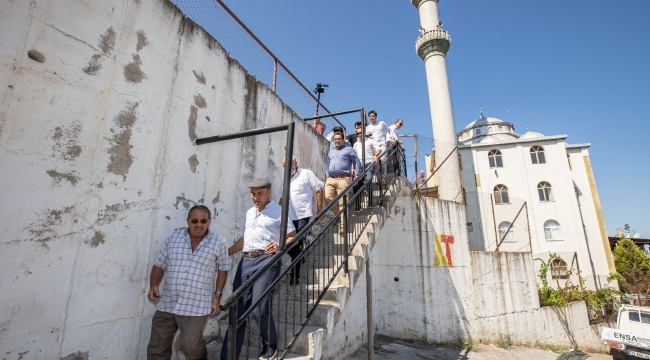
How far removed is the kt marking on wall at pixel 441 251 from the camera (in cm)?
809

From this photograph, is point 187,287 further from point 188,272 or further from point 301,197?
point 301,197

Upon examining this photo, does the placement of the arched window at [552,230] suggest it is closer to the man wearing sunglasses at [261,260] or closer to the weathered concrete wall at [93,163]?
the man wearing sunglasses at [261,260]

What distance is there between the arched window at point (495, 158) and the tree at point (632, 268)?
10.1m

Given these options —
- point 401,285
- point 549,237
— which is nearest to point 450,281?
point 401,285

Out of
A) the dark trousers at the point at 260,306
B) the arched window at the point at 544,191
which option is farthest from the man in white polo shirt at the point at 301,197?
the arched window at the point at 544,191

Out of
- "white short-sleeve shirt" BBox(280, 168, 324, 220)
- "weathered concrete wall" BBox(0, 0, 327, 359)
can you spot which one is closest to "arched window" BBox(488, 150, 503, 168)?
"white short-sleeve shirt" BBox(280, 168, 324, 220)

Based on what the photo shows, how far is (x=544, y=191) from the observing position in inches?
920

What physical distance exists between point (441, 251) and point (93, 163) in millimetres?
7937

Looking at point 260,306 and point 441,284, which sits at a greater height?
point 260,306

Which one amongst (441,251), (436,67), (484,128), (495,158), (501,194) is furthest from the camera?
(484,128)

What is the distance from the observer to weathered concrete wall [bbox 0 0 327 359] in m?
2.22

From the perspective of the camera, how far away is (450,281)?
8047 mm

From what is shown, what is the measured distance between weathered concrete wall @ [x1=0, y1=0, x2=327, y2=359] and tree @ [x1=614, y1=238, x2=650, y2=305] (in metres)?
28.2

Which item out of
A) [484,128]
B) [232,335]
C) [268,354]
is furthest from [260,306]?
[484,128]
